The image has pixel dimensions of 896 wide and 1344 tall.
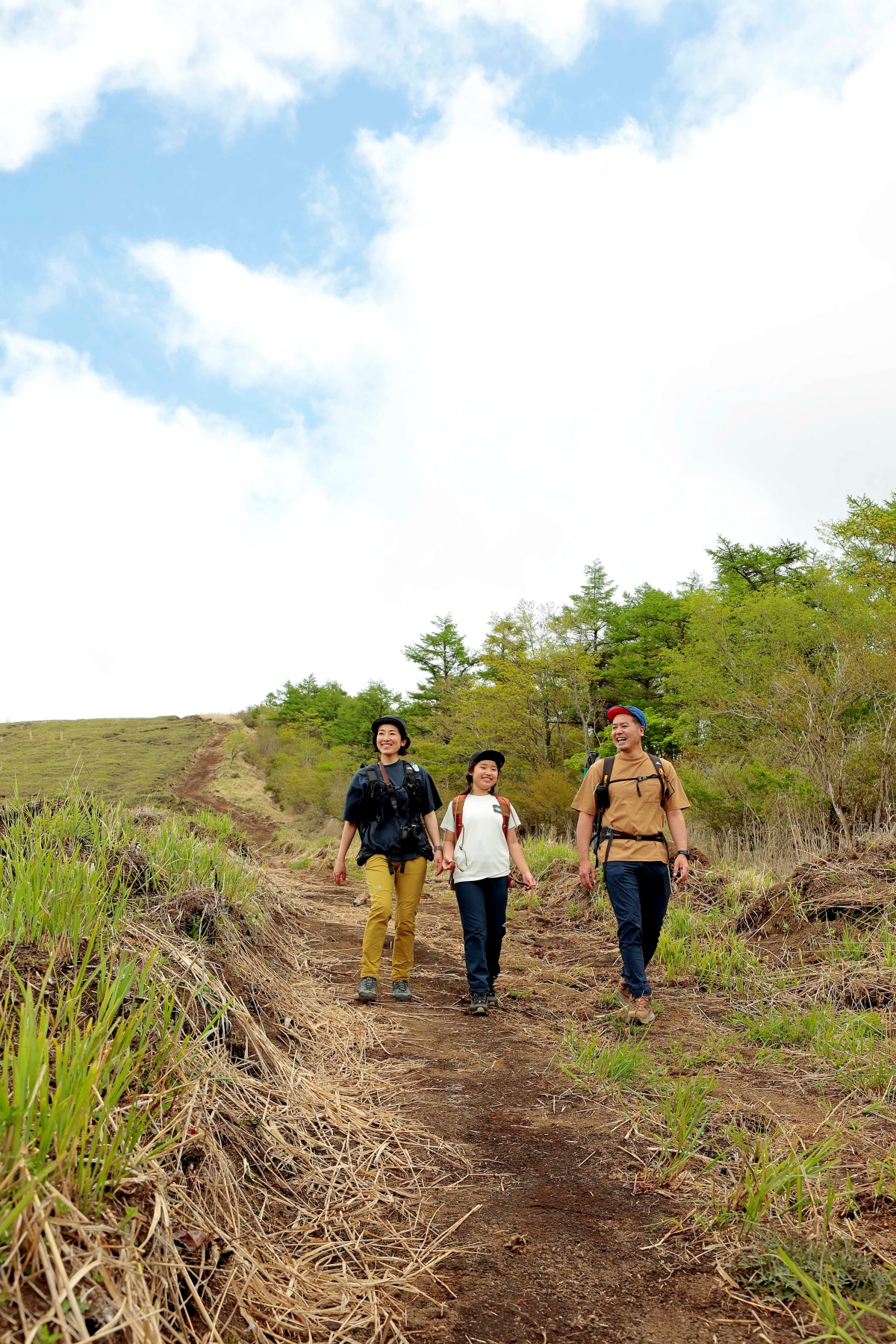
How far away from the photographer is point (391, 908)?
19.6 ft

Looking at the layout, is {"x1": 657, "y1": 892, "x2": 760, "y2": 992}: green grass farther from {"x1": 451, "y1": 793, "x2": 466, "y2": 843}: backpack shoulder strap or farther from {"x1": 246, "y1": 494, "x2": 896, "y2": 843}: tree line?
{"x1": 246, "y1": 494, "x2": 896, "y2": 843}: tree line

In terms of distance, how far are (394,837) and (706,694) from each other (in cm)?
2428

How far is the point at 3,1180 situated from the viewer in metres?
1.63

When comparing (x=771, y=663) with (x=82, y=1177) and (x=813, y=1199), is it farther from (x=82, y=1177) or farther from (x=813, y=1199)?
(x=82, y=1177)

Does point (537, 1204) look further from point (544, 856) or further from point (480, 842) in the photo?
point (544, 856)

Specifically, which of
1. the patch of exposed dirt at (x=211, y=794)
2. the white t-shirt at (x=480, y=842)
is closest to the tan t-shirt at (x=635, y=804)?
the white t-shirt at (x=480, y=842)

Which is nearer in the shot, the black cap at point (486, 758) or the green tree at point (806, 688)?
the black cap at point (486, 758)

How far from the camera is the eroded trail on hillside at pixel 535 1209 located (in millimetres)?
2219

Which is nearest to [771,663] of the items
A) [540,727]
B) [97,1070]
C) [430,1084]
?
[540,727]

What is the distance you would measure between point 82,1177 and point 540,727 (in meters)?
32.1

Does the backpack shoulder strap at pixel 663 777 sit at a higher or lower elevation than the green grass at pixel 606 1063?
higher

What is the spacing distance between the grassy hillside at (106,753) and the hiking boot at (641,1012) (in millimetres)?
16621

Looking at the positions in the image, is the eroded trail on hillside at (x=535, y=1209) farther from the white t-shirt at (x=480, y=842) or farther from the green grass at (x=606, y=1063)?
the white t-shirt at (x=480, y=842)

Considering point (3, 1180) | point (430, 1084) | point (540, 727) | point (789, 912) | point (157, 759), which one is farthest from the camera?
point (157, 759)
